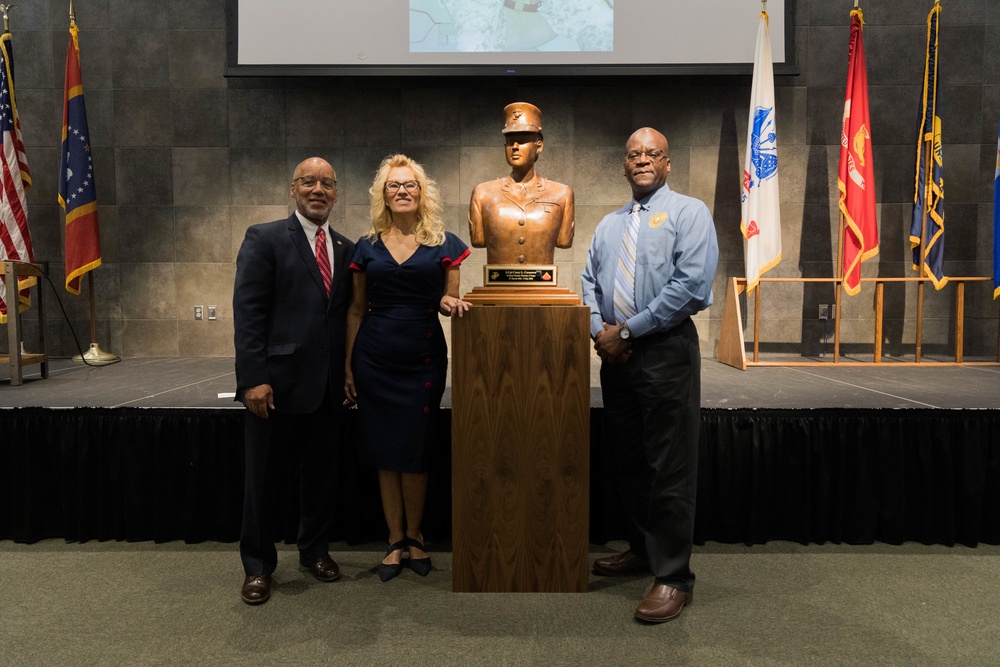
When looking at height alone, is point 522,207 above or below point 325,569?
above

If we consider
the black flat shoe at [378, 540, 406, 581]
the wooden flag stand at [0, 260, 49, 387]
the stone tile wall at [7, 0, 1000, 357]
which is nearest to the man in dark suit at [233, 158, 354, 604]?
the black flat shoe at [378, 540, 406, 581]

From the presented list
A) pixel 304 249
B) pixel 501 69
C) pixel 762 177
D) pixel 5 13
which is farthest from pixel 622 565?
pixel 5 13

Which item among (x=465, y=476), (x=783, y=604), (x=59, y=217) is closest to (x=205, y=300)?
(x=59, y=217)

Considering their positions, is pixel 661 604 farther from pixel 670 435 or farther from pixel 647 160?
pixel 647 160

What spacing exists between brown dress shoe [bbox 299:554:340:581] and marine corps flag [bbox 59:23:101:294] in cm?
366

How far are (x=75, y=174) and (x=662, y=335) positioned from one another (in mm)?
4644

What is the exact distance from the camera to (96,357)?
4.89 meters

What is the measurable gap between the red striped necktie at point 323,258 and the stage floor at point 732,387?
89cm

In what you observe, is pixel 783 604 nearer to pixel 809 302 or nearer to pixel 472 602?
pixel 472 602

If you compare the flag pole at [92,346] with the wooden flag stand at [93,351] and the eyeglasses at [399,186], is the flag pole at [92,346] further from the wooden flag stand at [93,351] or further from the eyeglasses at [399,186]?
the eyeglasses at [399,186]

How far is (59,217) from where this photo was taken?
5.33 metres

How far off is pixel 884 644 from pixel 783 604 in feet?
1.04

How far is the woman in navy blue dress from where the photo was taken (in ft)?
7.34

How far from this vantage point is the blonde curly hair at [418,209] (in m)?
2.25
